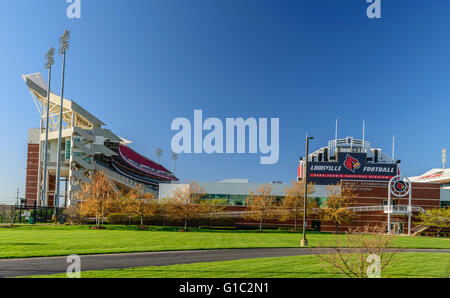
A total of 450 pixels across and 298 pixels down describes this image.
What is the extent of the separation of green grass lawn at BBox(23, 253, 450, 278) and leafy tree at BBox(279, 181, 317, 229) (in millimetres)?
35413

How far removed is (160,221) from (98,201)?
9.40 m

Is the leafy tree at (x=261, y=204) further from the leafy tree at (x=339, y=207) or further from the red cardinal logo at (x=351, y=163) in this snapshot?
the red cardinal logo at (x=351, y=163)

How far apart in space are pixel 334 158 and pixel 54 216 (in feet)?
142

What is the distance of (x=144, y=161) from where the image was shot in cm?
11419

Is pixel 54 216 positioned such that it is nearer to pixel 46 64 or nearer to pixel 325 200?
pixel 46 64

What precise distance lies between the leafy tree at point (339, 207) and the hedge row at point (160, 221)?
1387 centimetres

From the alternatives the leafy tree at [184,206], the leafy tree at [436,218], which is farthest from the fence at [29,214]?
the leafy tree at [436,218]

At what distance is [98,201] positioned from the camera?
48.6 meters

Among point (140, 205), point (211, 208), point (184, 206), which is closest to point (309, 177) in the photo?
point (211, 208)

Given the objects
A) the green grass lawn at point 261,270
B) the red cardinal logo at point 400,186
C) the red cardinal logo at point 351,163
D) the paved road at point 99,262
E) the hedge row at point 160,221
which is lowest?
the hedge row at point 160,221

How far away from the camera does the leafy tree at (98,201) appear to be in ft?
158

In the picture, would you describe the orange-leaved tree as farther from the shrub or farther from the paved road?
the paved road

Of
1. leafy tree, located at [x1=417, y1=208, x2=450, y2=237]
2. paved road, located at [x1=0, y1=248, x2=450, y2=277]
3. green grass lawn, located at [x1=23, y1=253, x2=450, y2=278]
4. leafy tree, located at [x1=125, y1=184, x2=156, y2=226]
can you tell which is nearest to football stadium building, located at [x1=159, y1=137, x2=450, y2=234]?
leafy tree, located at [x1=417, y1=208, x2=450, y2=237]
